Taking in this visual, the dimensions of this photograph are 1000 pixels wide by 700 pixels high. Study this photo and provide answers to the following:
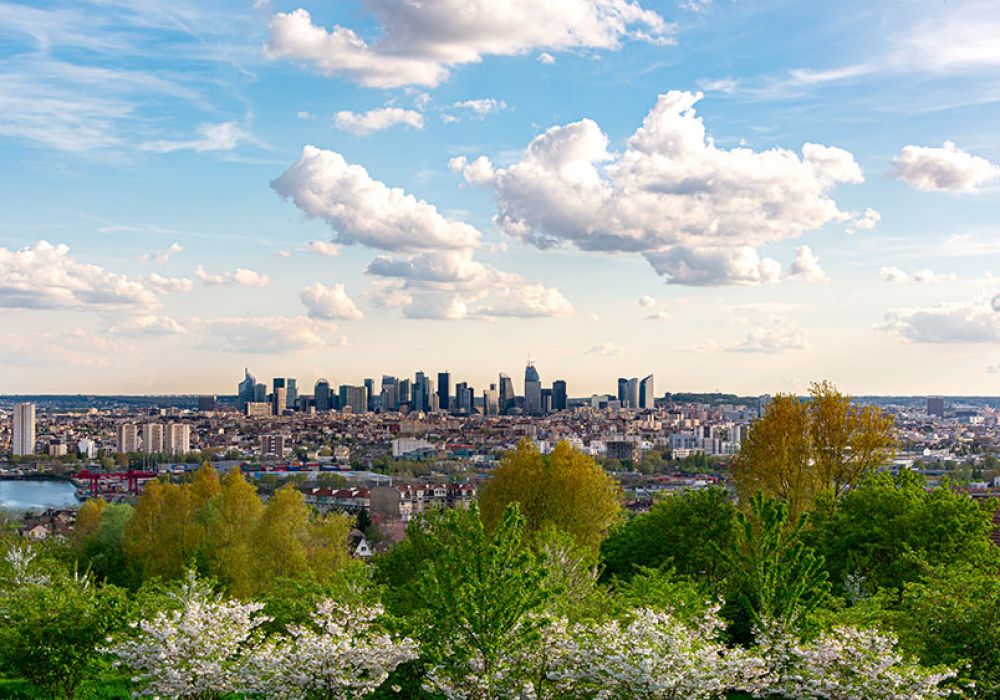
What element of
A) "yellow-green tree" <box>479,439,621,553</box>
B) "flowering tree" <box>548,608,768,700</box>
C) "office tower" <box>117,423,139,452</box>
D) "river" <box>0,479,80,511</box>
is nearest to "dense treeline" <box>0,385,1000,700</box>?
"flowering tree" <box>548,608,768,700</box>

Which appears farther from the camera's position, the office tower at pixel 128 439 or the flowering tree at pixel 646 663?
the office tower at pixel 128 439

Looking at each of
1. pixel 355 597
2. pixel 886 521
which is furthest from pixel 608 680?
pixel 886 521

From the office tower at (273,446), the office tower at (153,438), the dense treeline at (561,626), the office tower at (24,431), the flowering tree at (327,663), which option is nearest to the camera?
the dense treeline at (561,626)

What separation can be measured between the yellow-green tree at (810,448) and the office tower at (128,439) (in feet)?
564

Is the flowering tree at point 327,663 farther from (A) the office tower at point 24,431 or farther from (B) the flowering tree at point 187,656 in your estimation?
(A) the office tower at point 24,431

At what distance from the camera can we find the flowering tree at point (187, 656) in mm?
13422

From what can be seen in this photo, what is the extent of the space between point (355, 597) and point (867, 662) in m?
7.71

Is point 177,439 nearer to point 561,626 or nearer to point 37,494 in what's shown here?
point 37,494

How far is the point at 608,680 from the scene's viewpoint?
12.8m

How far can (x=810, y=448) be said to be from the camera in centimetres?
2767

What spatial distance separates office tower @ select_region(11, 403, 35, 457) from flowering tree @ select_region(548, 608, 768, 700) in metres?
192

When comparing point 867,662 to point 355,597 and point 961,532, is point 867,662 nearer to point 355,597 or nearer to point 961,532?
point 355,597

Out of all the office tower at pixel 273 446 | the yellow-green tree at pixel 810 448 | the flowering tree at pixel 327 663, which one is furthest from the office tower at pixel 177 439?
the flowering tree at pixel 327 663

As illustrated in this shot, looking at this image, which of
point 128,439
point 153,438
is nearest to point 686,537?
point 153,438
